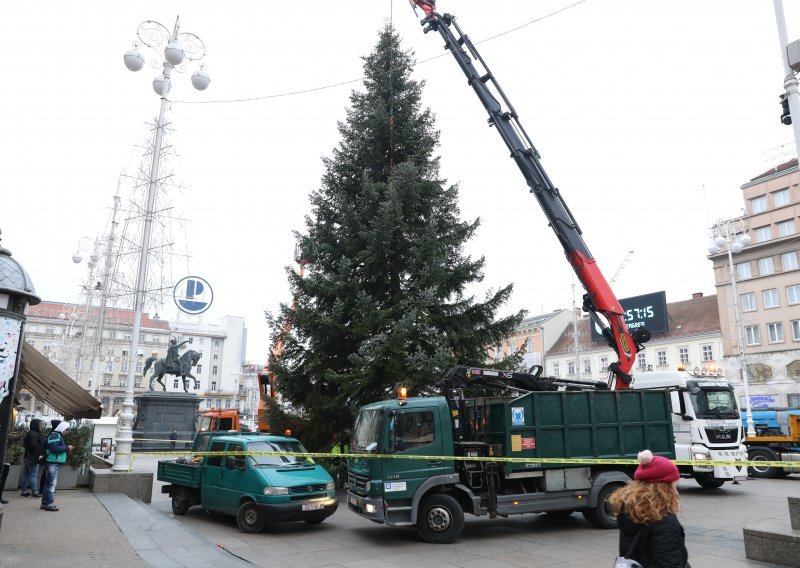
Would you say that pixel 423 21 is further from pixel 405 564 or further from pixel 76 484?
pixel 76 484

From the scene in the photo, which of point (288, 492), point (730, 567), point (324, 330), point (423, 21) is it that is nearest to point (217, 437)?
point (288, 492)

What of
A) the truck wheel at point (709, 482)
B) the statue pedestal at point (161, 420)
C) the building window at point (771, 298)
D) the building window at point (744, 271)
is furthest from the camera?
the building window at point (744, 271)

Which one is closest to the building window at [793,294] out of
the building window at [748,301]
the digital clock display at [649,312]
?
the building window at [748,301]

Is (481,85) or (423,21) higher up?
(423,21)

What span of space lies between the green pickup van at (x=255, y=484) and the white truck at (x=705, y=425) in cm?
1050

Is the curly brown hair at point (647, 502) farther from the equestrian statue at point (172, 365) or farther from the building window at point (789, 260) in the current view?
the building window at point (789, 260)

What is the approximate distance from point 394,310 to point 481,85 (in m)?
6.60

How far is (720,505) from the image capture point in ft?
46.5

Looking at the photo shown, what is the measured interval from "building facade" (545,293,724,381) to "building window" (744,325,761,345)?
12.3 feet

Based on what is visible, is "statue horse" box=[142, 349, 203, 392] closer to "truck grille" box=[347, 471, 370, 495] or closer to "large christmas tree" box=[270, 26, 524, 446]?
"large christmas tree" box=[270, 26, 524, 446]

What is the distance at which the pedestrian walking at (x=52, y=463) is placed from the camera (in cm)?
1112

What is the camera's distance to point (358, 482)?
10.8 metres

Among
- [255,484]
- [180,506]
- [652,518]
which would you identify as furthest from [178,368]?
[652,518]

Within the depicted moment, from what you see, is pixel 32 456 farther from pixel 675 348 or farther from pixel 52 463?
pixel 675 348
